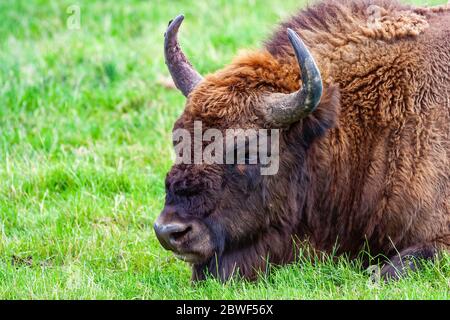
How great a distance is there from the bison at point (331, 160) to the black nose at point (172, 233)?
0.10 ft

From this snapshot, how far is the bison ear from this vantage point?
6.37 metres

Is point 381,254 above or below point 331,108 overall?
below

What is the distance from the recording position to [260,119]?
6.37m

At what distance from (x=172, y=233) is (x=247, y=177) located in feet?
2.12

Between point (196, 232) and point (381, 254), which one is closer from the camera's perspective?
point (196, 232)

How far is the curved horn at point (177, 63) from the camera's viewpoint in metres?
6.96

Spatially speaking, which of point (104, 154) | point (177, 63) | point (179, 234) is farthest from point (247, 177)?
point (104, 154)

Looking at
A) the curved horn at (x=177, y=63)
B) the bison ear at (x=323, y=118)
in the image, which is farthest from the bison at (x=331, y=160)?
the curved horn at (x=177, y=63)

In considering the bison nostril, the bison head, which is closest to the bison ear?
the bison head
